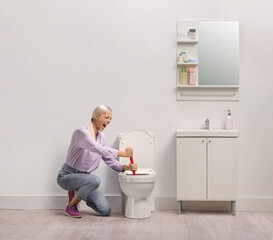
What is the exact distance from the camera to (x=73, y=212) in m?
4.09

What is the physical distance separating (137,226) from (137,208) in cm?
32

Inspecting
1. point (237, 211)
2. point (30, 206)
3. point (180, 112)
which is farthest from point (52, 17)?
point (237, 211)

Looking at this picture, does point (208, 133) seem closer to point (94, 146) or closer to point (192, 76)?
point (192, 76)

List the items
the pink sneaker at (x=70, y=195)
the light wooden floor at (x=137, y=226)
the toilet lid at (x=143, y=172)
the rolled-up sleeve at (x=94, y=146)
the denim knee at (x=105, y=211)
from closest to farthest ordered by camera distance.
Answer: the light wooden floor at (x=137, y=226), the rolled-up sleeve at (x=94, y=146), the toilet lid at (x=143, y=172), the denim knee at (x=105, y=211), the pink sneaker at (x=70, y=195)

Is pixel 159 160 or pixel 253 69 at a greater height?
pixel 253 69

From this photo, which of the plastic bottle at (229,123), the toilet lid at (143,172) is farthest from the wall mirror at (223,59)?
the toilet lid at (143,172)

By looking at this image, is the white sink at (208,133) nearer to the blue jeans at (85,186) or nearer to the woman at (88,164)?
the woman at (88,164)

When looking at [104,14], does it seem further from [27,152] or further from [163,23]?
[27,152]

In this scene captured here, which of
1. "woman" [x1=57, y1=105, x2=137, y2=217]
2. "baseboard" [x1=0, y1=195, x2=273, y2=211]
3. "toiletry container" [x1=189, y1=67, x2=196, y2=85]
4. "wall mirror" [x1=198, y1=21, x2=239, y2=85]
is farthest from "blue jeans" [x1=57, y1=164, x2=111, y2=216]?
"wall mirror" [x1=198, y1=21, x2=239, y2=85]

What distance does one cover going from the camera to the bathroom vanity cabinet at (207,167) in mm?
4152

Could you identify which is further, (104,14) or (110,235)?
(104,14)

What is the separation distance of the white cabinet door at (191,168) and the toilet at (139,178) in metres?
0.27

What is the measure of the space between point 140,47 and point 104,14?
491 millimetres

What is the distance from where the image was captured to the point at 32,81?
4516mm
